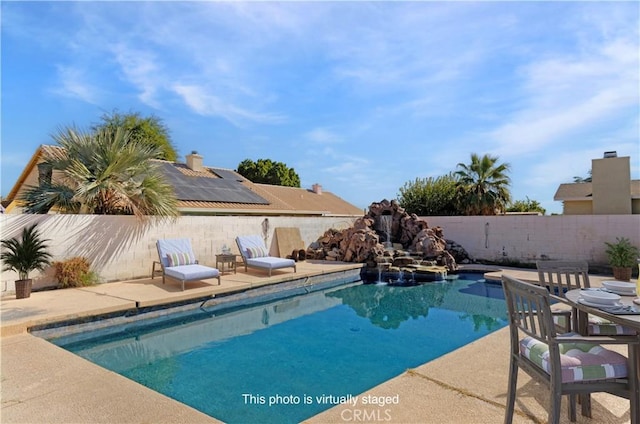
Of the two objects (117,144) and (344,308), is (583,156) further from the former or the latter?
(117,144)

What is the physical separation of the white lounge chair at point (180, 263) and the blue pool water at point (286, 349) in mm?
984

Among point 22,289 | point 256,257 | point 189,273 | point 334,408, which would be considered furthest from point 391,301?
point 22,289

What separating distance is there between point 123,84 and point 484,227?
46.5 feet

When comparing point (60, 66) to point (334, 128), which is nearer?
point (60, 66)

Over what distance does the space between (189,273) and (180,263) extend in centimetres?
114

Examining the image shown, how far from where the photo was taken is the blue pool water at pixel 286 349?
12.7ft

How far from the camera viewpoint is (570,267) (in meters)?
3.53

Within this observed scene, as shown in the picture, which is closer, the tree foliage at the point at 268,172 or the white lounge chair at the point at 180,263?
the white lounge chair at the point at 180,263

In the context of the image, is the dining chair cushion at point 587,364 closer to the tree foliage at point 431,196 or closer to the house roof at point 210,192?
the house roof at point 210,192

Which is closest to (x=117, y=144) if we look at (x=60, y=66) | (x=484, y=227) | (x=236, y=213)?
(x=60, y=66)

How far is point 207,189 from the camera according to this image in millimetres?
15445

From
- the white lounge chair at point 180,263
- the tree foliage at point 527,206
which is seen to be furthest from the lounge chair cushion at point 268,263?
the tree foliage at point 527,206

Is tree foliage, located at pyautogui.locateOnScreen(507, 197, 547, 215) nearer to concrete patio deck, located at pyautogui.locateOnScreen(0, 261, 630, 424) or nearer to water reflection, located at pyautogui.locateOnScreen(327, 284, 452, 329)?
water reflection, located at pyautogui.locateOnScreen(327, 284, 452, 329)

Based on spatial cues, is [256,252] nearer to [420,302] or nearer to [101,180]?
[101,180]
